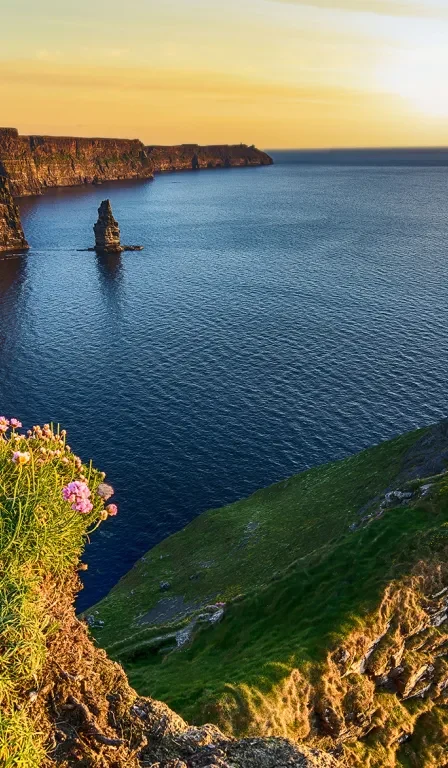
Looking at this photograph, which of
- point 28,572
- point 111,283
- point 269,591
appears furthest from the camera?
point 111,283

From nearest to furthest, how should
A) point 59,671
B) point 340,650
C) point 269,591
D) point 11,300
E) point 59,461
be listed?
point 59,671 < point 59,461 < point 340,650 < point 269,591 < point 11,300

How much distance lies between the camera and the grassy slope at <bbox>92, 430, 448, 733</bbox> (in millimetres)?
27750

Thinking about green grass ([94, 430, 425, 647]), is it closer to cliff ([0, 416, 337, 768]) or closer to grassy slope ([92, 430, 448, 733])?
grassy slope ([92, 430, 448, 733])

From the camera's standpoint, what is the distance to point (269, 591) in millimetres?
36344

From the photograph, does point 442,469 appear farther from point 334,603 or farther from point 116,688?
point 116,688

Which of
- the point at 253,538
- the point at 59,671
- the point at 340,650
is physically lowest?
the point at 253,538

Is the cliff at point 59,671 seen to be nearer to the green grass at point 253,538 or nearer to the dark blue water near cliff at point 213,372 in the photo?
the green grass at point 253,538

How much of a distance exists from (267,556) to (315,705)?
2697 cm

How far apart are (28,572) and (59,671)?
265 cm

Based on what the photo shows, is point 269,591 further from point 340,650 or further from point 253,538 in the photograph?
point 253,538

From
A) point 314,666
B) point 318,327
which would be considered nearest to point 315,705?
point 314,666

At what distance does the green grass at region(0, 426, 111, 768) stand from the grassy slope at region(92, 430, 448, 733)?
15.0 m

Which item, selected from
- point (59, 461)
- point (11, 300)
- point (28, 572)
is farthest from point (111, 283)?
point (28, 572)

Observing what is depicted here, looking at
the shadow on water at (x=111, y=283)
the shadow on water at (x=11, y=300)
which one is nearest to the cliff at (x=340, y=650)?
the shadow on water at (x=11, y=300)
